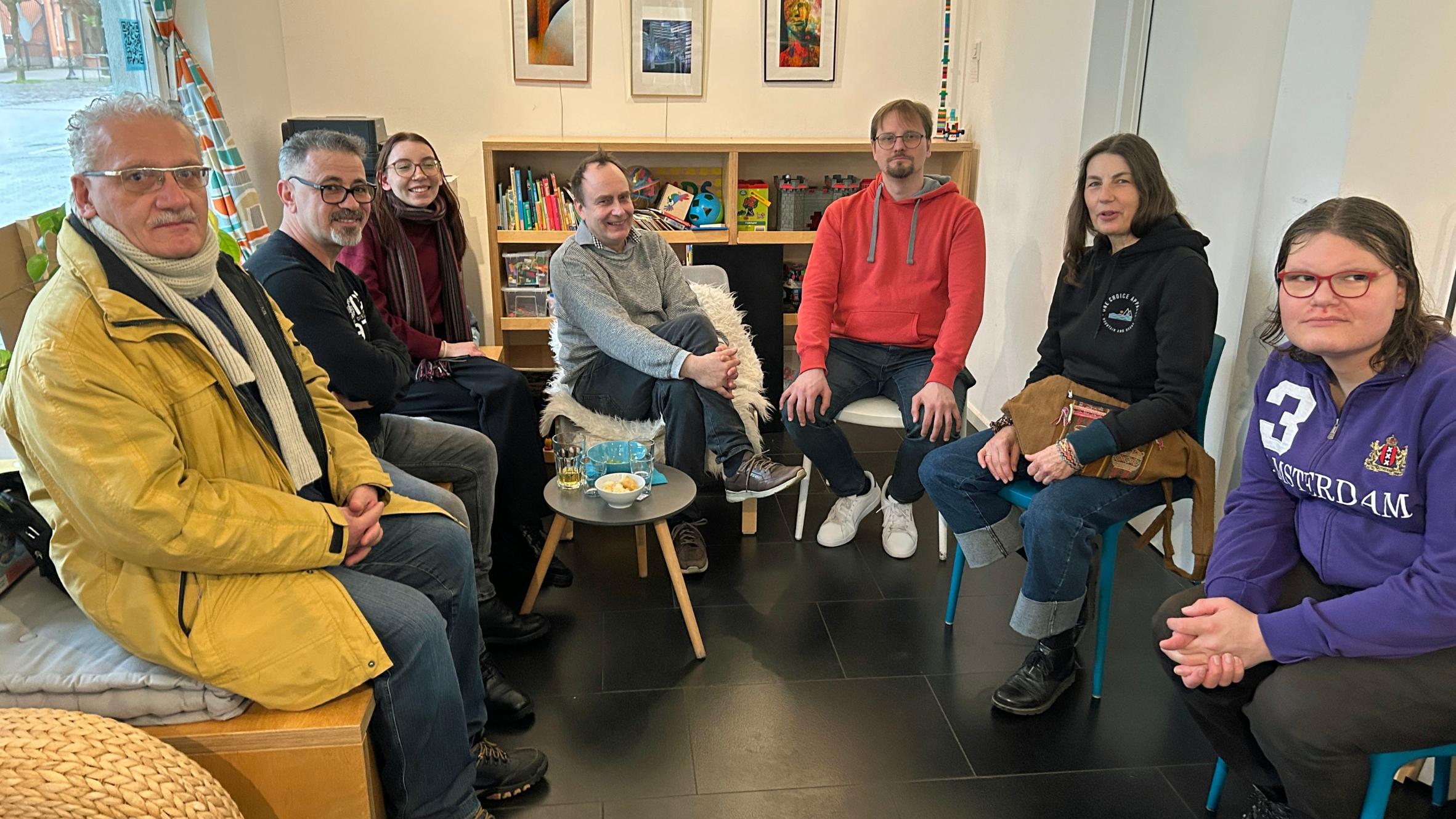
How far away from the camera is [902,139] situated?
2939mm

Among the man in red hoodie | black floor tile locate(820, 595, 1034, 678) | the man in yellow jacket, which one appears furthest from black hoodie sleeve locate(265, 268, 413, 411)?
black floor tile locate(820, 595, 1034, 678)

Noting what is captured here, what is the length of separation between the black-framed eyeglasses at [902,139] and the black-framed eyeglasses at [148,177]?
6.44ft

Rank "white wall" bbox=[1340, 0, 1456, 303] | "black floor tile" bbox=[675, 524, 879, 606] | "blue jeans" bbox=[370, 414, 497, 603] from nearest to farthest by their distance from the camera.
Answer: "white wall" bbox=[1340, 0, 1456, 303] → "blue jeans" bbox=[370, 414, 497, 603] → "black floor tile" bbox=[675, 524, 879, 606]

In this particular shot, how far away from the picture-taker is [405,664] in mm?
1629

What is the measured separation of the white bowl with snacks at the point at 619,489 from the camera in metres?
2.36

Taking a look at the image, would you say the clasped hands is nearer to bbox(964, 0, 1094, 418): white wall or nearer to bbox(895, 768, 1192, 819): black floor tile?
bbox(895, 768, 1192, 819): black floor tile

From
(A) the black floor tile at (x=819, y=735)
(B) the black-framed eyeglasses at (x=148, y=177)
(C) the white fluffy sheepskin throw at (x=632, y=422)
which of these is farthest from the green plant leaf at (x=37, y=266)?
(A) the black floor tile at (x=819, y=735)

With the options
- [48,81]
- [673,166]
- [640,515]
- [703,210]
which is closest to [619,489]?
[640,515]

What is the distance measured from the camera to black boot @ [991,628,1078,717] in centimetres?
222

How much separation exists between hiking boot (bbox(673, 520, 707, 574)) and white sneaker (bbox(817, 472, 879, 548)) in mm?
389

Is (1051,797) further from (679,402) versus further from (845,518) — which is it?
(679,402)

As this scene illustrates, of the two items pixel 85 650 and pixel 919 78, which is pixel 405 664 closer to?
pixel 85 650

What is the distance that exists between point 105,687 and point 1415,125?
255cm

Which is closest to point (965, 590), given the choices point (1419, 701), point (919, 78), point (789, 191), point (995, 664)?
point (995, 664)
